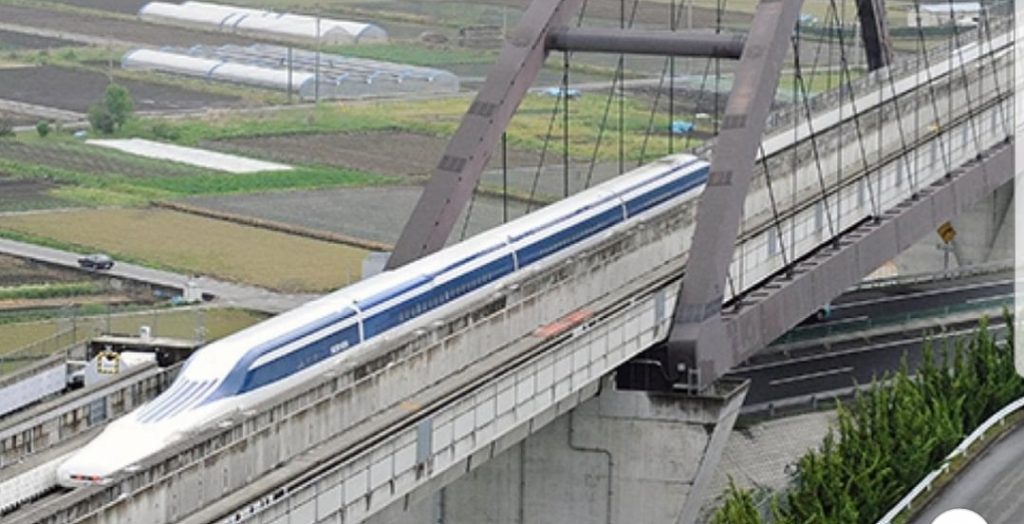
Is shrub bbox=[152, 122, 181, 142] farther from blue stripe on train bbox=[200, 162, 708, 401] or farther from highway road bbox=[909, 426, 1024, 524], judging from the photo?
highway road bbox=[909, 426, 1024, 524]

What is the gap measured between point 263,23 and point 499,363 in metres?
97.1

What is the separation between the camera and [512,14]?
463ft

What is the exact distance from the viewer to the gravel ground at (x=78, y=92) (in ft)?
357

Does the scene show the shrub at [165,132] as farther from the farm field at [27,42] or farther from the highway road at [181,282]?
the farm field at [27,42]

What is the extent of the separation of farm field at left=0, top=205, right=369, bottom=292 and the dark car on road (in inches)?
46.6

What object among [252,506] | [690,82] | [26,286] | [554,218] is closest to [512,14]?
[690,82]

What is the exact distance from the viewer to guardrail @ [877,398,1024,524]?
42188mm

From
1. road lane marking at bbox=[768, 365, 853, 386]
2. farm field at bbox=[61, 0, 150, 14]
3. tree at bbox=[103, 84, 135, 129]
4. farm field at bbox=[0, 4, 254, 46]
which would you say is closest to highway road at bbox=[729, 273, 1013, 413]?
road lane marking at bbox=[768, 365, 853, 386]

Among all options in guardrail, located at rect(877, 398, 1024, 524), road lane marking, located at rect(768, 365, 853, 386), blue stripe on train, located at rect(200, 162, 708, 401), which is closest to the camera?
blue stripe on train, located at rect(200, 162, 708, 401)

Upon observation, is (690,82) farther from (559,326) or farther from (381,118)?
(559,326)

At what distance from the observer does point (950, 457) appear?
45031mm

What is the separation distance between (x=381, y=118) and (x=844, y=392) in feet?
172

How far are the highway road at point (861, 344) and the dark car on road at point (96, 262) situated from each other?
1960 cm

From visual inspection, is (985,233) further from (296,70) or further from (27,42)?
(27,42)
